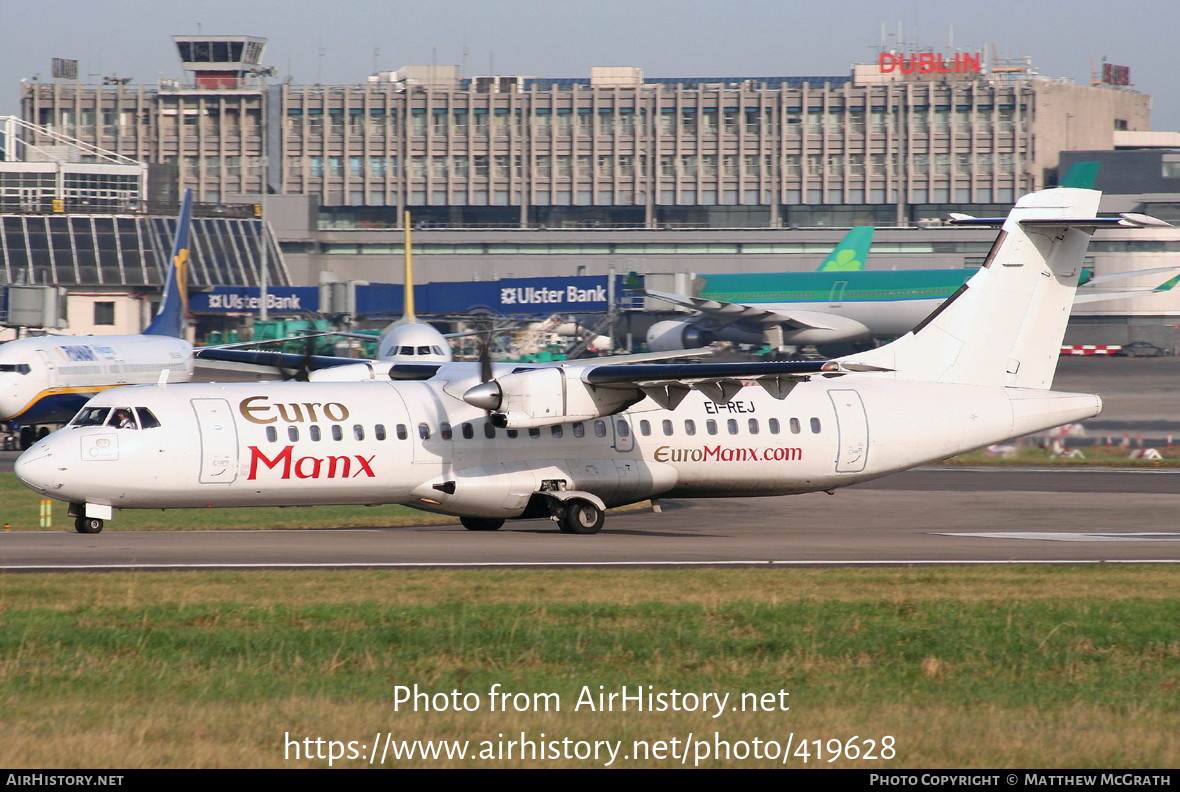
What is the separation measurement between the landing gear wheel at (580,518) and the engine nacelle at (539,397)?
1.82m


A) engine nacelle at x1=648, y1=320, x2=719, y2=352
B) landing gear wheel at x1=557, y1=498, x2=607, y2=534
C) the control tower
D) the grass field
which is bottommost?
landing gear wheel at x1=557, y1=498, x2=607, y2=534

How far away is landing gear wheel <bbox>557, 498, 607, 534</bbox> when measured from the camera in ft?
81.6

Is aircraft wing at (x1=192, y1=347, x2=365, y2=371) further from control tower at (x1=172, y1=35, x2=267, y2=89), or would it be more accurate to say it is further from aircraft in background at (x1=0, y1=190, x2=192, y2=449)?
control tower at (x1=172, y1=35, x2=267, y2=89)

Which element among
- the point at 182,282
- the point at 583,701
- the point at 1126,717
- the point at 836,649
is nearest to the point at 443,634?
the point at 583,701

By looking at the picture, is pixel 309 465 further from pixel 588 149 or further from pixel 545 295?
pixel 588 149

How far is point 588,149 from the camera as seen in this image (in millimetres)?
129500

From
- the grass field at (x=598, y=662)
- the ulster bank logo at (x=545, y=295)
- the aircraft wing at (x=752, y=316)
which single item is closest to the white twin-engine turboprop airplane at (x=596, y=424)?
the grass field at (x=598, y=662)

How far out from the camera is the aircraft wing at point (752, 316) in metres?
74.2

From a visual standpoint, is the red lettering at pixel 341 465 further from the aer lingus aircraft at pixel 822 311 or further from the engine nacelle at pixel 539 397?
the aer lingus aircraft at pixel 822 311

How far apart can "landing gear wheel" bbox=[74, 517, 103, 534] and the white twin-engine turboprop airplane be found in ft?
0.11

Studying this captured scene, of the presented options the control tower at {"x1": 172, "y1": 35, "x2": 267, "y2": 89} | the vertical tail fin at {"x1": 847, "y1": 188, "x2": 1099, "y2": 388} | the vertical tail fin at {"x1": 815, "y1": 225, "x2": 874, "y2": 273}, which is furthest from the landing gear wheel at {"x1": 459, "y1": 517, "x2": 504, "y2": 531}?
the control tower at {"x1": 172, "y1": 35, "x2": 267, "y2": 89}

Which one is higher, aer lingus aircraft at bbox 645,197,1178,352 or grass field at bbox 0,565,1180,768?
aer lingus aircraft at bbox 645,197,1178,352

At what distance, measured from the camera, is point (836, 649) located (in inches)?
527

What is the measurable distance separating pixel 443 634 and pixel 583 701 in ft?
10.1
